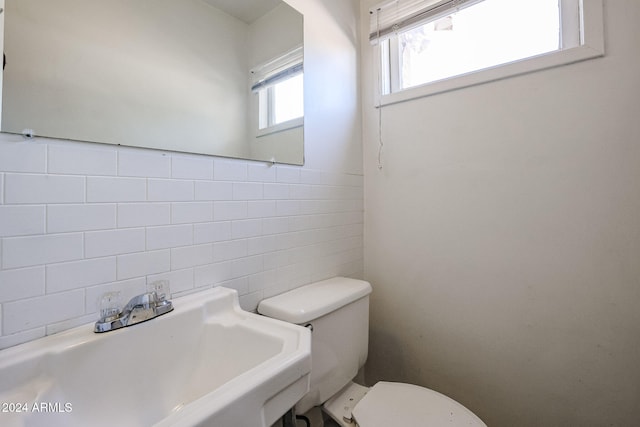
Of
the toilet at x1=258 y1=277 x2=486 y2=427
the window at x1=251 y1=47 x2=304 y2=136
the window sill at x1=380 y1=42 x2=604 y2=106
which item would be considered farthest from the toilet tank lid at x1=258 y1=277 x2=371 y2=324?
the window sill at x1=380 y1=42 x2=604 y2=106

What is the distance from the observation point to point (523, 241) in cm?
108

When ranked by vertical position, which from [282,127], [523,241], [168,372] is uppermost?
[282,127]

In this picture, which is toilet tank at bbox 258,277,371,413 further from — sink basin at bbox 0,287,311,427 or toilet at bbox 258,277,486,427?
sink basin at bbox 0,287,311,427

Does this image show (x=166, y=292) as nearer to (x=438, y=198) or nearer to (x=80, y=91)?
(x=80, y=91)

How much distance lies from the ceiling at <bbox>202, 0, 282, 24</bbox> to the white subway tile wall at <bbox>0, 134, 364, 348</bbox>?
1.82 feet

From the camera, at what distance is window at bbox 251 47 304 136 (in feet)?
3.53

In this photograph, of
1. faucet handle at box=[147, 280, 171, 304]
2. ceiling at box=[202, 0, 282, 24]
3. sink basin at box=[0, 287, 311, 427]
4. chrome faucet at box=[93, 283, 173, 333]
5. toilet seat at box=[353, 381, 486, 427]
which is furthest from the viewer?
ceiling at box=[202, 0, 282, 24]

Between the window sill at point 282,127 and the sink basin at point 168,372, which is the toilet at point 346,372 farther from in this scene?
the window sill at point 282,127

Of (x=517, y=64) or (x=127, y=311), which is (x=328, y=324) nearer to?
(x=127, y=311)

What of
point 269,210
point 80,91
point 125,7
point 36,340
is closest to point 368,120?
point 269,210

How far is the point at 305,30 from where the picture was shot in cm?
119

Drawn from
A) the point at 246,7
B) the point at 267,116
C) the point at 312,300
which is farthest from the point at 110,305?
the point at 246,7

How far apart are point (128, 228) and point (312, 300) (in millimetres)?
605

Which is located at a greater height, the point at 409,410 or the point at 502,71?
the point at 502,71
